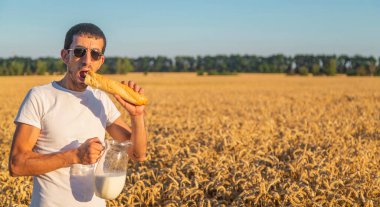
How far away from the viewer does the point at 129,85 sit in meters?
2.85

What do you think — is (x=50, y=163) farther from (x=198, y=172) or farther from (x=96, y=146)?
(x=198, y=172)

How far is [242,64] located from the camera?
133125mm

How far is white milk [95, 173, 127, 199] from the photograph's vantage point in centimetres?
265

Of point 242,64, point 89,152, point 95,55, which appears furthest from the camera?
point 242,64

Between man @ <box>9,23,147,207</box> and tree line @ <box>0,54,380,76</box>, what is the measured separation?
331ft

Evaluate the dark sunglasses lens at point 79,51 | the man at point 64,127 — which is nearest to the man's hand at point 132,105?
the man at point 64,127

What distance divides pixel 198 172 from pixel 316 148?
2.49m

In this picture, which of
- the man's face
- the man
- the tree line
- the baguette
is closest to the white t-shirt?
the man

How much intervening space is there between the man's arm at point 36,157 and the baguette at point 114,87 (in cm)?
37

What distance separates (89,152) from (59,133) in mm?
369

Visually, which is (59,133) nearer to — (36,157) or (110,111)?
(36,157)

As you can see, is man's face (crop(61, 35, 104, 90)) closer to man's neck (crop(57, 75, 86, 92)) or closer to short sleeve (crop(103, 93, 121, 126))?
man's neck (crop(57, 75, 86, 92))

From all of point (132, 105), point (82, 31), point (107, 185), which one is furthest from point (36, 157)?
point (82, 31)

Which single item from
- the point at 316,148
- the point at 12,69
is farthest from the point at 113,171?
the point at 12,69
